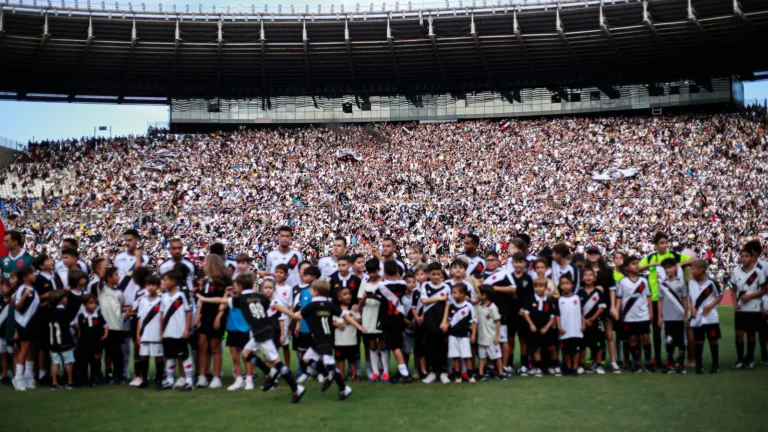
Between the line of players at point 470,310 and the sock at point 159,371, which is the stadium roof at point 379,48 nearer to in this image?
the line of players at point 470,310

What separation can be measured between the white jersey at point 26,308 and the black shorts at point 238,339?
3031mm

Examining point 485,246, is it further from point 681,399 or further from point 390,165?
point 681,399

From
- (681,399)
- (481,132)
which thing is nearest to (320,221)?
(481,132)

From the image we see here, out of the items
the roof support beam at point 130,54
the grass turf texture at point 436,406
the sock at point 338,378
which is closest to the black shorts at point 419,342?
the grass turf texture at point 436,406

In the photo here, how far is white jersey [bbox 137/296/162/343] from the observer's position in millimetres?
10289

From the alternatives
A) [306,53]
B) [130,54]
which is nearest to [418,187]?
[306,53]

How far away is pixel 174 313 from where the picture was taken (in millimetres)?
10219

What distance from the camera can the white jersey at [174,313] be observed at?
10.2m

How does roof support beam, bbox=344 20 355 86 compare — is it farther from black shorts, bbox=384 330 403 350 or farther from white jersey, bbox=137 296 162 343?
black shorts, bbox=384 330 403 350

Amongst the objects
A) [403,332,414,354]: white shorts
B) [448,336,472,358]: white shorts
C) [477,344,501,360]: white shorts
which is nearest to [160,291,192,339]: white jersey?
[403,332,414,354]: white shorts

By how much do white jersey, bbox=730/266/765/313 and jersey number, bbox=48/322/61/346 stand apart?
33.2 ft

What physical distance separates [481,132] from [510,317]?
110 feet

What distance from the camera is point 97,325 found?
10.8 metres

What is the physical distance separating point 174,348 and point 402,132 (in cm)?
3612
